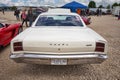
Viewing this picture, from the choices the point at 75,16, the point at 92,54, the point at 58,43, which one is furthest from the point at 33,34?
the point at 75,16

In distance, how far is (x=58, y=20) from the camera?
559cm

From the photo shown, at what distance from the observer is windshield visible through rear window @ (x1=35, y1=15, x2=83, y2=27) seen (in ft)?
17.8

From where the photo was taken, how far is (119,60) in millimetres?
5762

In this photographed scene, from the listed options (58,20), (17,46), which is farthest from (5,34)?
(17,46)

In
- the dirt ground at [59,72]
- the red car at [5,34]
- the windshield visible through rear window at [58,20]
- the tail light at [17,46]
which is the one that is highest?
the windshield visible through rear window at [58,20]

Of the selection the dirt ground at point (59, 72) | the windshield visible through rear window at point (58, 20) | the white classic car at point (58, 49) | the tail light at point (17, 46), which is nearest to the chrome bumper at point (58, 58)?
the white classic car at point (58, 49)

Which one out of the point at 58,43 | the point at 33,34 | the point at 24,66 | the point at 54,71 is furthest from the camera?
the point at 24,66

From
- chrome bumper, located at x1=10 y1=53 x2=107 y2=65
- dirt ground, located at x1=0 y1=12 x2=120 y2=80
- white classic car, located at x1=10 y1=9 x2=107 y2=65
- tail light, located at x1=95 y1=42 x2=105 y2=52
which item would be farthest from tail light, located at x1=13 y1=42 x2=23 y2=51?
tail light, located at x1=95 y1=42 x2=105 y2=52

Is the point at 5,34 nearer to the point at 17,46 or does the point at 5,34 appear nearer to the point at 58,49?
the point at 17,46

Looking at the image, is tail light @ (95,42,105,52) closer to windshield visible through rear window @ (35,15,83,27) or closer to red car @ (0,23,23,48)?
windshield visible through rear window @ (35,15,83,27)

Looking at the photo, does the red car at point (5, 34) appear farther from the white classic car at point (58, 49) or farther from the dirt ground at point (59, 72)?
the white classic car at point (58, 49)

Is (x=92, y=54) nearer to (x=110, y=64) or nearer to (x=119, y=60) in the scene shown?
(x=110, y=64)

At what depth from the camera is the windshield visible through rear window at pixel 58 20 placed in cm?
543

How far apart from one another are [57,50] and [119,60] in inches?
105
